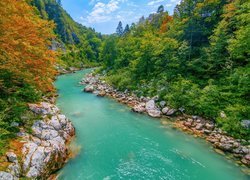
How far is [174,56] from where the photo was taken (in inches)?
961

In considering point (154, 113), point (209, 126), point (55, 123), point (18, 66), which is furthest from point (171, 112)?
point (18, 66)

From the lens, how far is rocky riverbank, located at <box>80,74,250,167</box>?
1218 cm

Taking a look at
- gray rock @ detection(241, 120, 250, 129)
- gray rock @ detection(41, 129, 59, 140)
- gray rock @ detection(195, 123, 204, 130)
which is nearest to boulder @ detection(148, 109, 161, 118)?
gray rock @ detection(195, 123, 204, 130)

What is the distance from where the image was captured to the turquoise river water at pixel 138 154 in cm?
1031

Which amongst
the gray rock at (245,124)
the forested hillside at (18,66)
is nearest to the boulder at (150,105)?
the gray rock at (245,124)

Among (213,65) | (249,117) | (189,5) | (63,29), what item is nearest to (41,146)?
(249,117)

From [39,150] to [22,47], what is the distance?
5628 mm

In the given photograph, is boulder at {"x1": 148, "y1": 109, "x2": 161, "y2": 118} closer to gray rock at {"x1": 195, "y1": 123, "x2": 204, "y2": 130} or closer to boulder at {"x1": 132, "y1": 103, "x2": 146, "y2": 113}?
boulder at {"x1": 132, "y1": 103, "x2": 146, "y2": 113}

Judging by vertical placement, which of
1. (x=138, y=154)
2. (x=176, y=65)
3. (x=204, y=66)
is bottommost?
(x=138, y=154)

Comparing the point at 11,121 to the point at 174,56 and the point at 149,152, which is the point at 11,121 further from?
the point at 174,56

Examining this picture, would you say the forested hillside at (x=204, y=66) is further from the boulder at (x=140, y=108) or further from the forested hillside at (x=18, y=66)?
the forested hillside at (x=18, y=66)

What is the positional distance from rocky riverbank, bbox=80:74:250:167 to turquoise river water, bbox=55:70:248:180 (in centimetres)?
82

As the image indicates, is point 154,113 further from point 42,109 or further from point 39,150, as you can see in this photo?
point 39,150

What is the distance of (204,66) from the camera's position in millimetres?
21625
